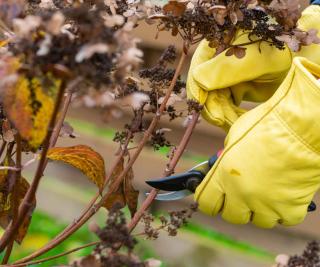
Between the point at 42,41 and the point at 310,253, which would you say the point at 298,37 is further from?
the point at 42,41

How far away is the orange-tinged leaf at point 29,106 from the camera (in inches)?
21.3

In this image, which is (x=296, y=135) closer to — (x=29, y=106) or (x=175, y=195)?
(x=175, y=195)

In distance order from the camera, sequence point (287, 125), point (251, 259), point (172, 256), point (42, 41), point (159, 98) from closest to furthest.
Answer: point (42, 41)
point (287, 125)
point (159, 98)
point (251, 259)
point (172, 256)

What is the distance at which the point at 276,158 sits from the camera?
2.74 feet

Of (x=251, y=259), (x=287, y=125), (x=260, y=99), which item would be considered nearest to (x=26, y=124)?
(x=287, y=125)

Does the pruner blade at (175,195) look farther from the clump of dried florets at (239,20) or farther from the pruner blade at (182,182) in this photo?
the clump of dried florets at (239,20)

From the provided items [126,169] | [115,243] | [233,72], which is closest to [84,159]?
[126,169]

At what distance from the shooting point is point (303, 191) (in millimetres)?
875

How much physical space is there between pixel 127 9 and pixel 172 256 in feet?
5.76

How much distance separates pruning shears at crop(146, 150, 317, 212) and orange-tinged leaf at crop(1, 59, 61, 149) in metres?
0.35

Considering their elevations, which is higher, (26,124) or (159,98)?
(26,124)

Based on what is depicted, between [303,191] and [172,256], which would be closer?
[303,191]

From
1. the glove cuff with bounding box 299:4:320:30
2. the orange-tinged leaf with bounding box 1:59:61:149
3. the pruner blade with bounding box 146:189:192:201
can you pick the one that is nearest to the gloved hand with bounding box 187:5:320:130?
the glove cuff with bounding box 299:4:320:30

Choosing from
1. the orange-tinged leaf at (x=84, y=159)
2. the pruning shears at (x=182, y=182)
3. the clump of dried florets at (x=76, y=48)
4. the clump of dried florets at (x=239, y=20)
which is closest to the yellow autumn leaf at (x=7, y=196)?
the orange-tinged leaf at (x=84, y=159)
